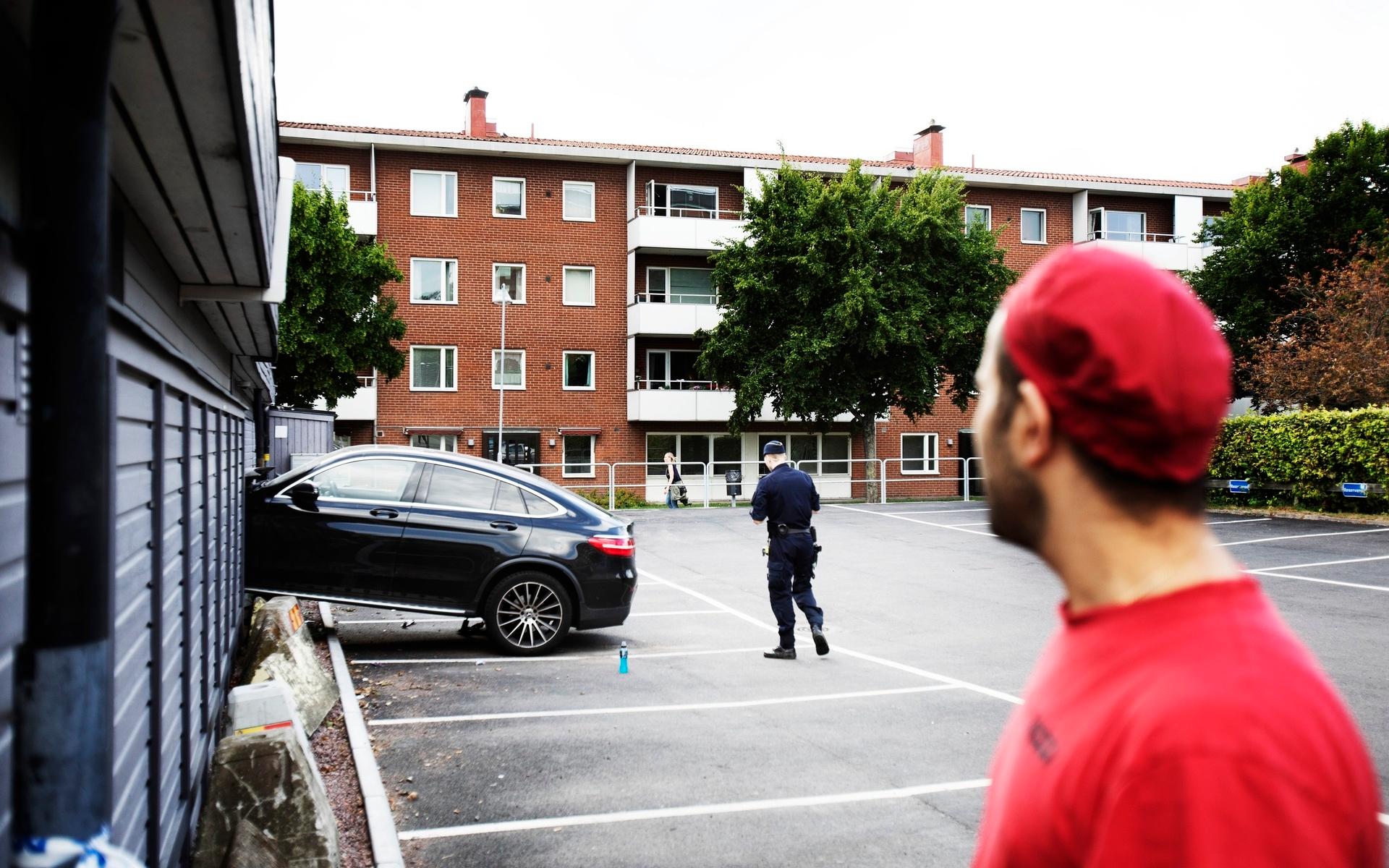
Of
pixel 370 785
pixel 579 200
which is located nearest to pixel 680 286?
pixel 579 200

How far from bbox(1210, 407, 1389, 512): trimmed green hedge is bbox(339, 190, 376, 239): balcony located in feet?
84.3

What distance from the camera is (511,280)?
3834cm

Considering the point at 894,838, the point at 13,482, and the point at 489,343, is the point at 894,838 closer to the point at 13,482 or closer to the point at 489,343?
the point at 13,482

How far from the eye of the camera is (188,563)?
4.84 meters

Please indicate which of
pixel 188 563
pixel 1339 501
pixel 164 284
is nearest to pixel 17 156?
pixel 188 563

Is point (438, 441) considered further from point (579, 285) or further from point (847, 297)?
point (847, 297)

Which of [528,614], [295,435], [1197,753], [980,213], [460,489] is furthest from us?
[980,213]

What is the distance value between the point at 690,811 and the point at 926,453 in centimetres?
3808

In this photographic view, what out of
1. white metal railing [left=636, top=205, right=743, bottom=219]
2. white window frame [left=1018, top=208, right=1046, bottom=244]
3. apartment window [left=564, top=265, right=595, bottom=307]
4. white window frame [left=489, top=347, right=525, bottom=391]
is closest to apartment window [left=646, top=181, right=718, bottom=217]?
white metal railing [left=636, top=205, right=743, bottom=219]

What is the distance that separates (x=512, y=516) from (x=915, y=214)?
27094 mm

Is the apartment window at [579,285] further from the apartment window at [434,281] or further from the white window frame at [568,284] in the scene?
the apartment window at [434,281]

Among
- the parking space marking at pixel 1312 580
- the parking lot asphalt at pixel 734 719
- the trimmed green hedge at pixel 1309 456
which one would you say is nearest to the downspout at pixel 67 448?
the parking lot asphalt at pixel 734 719

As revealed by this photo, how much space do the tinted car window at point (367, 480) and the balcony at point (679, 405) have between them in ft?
91.7

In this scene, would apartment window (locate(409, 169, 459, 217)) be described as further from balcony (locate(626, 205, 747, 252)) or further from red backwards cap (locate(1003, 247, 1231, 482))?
red backwards cap (locate(1003, 247, 1231, 482))
